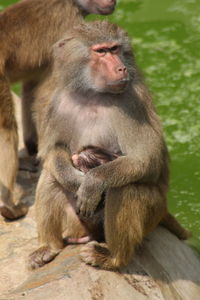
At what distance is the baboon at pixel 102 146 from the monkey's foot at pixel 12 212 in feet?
3.40

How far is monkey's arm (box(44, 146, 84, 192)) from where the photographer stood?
4605 mm

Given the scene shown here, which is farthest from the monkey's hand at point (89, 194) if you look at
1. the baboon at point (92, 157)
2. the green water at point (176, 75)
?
the green water at point (176, 75)

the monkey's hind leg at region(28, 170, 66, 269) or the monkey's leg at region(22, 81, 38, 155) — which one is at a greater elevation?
the monkey's hind leg at region(28, 170, 66, 269)

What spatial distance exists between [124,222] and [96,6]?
289cm

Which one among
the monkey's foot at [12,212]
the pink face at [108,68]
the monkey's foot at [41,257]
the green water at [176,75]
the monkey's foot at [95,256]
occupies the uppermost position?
the pink face at [108,68]

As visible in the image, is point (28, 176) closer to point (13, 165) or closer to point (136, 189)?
point (13, 165)


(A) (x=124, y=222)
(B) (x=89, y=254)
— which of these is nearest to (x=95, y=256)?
(B) (x=89, y=254)

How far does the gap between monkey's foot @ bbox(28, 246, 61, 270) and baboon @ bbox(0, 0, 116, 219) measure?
3.88 feet

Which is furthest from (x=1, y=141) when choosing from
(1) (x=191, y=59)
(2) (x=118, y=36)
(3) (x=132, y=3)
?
(3) (x=132, y=3)

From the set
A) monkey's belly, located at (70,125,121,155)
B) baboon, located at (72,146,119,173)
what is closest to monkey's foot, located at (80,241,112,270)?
baboon, located at (72,146,119,173)

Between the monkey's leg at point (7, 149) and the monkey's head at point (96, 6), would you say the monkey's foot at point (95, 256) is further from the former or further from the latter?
the monkey's head at point (96, 6)

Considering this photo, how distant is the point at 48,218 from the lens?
4.74m

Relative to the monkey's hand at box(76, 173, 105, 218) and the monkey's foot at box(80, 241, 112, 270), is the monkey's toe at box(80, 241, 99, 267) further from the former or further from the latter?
the monkey's hand at box(76, 173, 105, 218)

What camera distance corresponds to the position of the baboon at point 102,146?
442 cm
